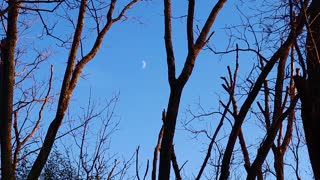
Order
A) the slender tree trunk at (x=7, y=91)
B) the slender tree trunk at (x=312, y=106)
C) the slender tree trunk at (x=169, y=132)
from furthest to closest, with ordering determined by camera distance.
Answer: the slender tree trunk at (x=7, y=91), the slender tree trunk at (x=169, y=132), the slender tree trunk at (x=312, y=106)

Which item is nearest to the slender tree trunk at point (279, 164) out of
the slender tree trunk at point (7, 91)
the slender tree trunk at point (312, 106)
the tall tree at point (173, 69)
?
the tall tree at point (173, 69)

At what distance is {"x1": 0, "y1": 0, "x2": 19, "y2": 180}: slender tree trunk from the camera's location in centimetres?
710

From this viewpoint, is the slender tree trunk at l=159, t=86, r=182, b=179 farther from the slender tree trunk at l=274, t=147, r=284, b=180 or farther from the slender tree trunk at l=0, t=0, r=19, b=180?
the slender tree trunk at l=0, t=0, r=19, b=180

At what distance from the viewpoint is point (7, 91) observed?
7355 mm

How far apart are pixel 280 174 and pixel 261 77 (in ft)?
6.06

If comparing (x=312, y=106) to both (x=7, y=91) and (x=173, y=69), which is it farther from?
(x=7, y=91)

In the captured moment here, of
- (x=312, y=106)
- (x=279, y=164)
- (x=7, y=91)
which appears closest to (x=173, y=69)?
(x=312, y=106)

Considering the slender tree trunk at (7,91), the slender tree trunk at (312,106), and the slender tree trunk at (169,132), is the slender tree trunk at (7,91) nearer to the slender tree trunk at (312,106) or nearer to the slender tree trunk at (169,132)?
the slender tree trunk at (169,132)

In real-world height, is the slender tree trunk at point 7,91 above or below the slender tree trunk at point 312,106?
above

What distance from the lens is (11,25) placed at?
762 centimetres

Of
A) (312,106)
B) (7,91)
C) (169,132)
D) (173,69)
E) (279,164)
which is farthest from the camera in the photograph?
(7,91)

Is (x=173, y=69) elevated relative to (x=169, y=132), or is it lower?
elevated

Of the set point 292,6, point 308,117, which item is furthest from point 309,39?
point 308,117

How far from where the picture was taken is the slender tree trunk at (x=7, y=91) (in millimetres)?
7102
